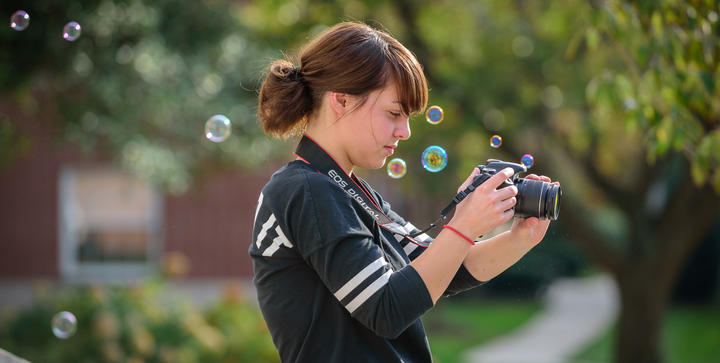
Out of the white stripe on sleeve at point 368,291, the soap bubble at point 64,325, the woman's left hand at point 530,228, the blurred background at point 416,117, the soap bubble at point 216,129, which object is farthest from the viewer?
the soap bubble at point 64,325

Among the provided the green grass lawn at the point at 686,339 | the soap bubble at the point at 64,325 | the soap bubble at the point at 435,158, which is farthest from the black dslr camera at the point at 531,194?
the green grass lawn at the point at 686,339

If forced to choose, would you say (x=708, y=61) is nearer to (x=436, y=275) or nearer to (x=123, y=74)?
(x=436, y=275)

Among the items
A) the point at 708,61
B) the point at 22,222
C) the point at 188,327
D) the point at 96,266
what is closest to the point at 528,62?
the point at 188,327

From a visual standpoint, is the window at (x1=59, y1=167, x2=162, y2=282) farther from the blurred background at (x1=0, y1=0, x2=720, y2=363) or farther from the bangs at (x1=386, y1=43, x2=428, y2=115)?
the bangs at (x1=386, y1=43, x2=428, y2=115)

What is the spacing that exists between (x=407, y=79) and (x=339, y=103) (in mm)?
161

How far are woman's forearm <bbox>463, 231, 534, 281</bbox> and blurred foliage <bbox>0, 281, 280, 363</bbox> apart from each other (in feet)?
11.8

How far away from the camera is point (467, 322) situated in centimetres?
1146

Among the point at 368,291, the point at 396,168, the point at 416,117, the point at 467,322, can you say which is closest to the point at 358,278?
the point at 368,291

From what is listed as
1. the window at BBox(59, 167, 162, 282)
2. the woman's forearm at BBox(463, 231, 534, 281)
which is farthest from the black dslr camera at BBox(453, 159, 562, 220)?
the window at BBox(59, 167, 162, 282)

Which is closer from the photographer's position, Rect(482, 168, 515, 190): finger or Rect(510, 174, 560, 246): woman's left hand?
Rect(482, 168, 515, 190): finger

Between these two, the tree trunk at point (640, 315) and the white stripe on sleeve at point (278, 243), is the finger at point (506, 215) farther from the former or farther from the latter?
the tree trunk at point (640, 315)

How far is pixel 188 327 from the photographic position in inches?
216

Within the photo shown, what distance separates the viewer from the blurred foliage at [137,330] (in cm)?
499

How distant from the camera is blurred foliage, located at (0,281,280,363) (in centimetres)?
499
